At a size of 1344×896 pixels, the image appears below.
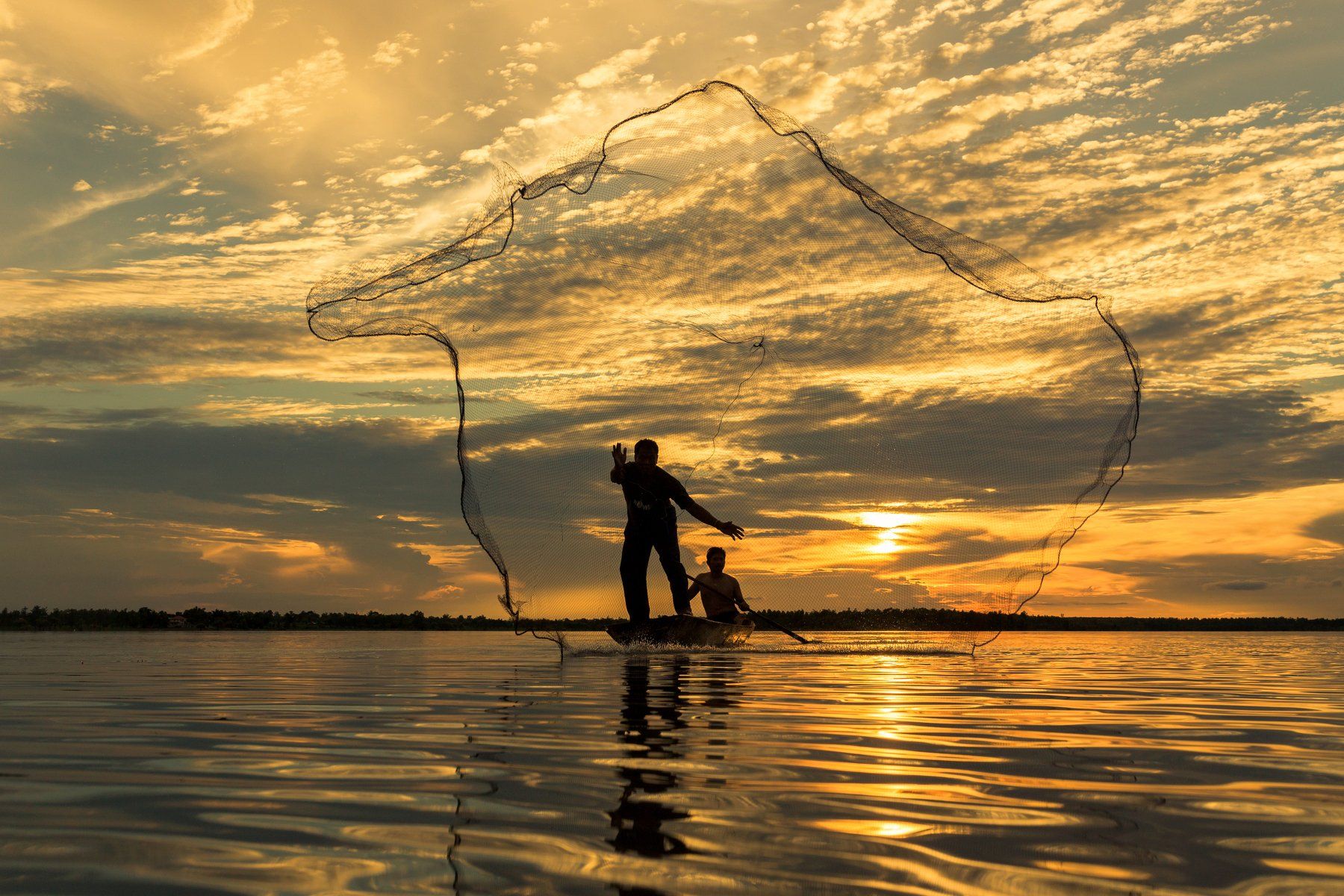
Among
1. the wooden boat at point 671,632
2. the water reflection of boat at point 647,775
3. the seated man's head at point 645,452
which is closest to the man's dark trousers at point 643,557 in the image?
the wooden boat at point 671,632

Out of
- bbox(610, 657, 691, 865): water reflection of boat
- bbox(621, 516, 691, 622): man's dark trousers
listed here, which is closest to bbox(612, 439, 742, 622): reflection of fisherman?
bbox(621, 516, 691, 622): man's dark trousers

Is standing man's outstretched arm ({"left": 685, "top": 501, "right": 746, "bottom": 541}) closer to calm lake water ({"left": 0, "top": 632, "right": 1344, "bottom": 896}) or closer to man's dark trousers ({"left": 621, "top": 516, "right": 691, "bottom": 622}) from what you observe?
man's dark trousers ({"left": 621, "top": 516, "right": 691, "bottom": 622})

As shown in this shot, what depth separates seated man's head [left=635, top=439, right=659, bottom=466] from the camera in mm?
17359

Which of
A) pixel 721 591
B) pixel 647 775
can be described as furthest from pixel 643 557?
pixel 647 775

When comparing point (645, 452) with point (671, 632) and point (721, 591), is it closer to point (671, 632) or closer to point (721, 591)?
point (671, 632)

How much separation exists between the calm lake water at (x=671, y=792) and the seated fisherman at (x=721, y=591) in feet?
33.2

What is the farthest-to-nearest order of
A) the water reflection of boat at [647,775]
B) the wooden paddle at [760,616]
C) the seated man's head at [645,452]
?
the wooden paddle at [760,616], the seated man's head at [645,452], the water reflection of boat at [647,775]

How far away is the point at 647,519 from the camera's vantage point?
17.4m

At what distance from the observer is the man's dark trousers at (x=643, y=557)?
57.4 ft

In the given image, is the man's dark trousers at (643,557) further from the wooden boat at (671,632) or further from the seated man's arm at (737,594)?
the seated man's arm at (737,594)

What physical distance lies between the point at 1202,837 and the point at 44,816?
14.8ft

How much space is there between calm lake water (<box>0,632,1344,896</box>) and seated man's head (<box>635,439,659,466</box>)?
6.96 m

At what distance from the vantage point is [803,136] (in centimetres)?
1409

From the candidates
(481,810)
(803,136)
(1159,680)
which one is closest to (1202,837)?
(481,810)
